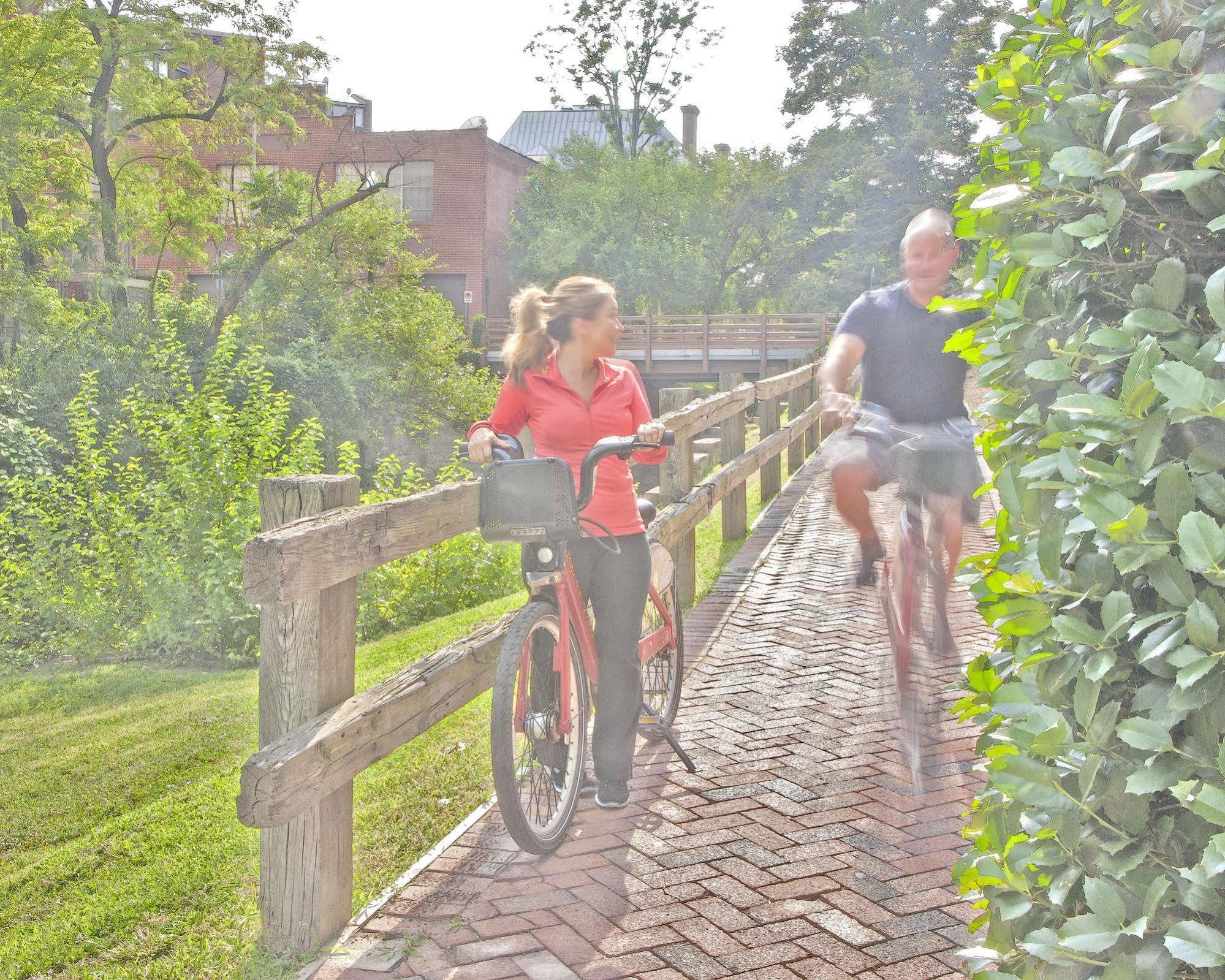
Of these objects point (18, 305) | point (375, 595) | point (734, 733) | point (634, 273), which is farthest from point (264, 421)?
point (634, 273)

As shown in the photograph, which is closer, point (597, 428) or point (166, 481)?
point (597, 428)

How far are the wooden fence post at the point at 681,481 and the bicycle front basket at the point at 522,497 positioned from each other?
9.68 feet

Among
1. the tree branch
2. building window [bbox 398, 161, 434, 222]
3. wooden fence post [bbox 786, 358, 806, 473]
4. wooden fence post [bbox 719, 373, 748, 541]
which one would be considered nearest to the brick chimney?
building window [bbox 398, 161, 434, 222]

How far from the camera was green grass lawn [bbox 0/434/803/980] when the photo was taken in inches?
148

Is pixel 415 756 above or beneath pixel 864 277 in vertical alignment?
beneath

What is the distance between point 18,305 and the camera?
2542 centimetres

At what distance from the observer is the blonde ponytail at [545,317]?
163 inches

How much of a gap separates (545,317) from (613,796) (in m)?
1.65

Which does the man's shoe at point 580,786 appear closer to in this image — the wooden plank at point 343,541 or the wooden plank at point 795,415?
the wooden plank at point 343,541

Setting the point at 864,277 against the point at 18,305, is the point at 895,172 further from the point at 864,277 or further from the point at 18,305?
the point at 18,305

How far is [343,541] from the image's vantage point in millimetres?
3223

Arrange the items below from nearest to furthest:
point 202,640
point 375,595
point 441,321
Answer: point 202,640, point 375,595, point 441,321

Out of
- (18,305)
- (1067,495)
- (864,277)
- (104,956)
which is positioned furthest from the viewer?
(864,277)

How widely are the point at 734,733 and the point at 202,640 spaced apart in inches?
282
